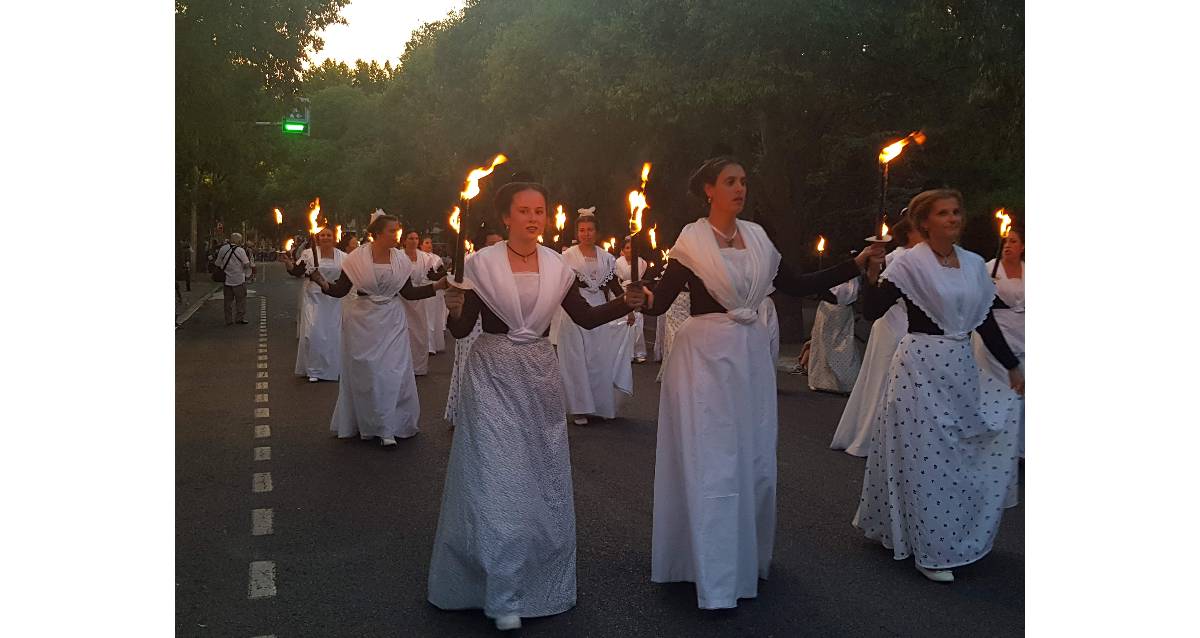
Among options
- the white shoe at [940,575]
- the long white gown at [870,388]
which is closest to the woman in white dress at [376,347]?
the long white gown at [870,388]

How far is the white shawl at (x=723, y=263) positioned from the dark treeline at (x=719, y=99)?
1.83 ft

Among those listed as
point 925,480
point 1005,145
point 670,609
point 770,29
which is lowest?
point 670,609

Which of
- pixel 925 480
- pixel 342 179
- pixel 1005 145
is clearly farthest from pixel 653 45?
pixel 342 179

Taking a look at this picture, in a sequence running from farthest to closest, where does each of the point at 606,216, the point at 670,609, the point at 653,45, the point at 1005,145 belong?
the point at 606,216 → the point at 653,45 → the point at 1005,145 → the point at 670,609

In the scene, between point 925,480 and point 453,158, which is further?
point 453,158

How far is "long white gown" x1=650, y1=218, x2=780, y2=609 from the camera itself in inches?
233

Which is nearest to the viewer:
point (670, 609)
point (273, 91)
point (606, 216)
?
point (670, 609)

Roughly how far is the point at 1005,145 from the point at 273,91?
52.6 ft

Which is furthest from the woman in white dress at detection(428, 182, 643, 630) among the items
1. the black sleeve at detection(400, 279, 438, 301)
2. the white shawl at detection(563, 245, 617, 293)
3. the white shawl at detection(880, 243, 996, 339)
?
the white shawl at detection(563, 245, 617, 293)

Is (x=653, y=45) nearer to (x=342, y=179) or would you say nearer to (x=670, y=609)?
(x=670, y=609)

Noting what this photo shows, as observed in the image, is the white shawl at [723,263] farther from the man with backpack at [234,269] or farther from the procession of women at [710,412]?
the man with backpack at [234,269]

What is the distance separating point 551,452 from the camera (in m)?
5.88

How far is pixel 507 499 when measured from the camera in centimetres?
569

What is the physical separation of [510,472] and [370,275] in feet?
18.8
